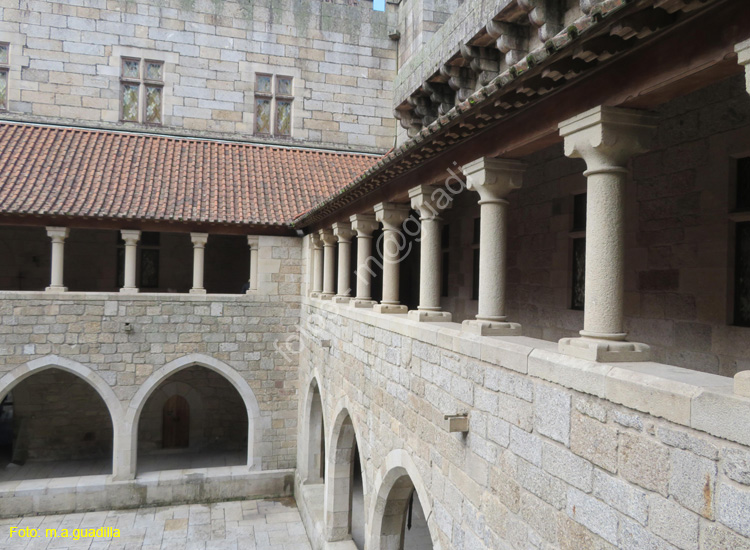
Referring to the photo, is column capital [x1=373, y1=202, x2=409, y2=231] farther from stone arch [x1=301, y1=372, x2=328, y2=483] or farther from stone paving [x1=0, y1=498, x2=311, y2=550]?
stone paving [x1=0, y1=498, x2=311, y2=550]

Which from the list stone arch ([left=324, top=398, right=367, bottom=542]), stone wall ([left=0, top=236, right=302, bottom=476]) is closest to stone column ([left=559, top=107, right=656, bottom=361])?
stone arch ([left=324, top=398, right=367, bottom=542])

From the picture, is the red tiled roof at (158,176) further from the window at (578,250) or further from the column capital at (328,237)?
the window at (578,250)

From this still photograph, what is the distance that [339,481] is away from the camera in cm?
898

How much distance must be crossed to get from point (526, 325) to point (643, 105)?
3.80 meters

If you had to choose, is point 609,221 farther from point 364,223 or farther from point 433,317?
point 364,223

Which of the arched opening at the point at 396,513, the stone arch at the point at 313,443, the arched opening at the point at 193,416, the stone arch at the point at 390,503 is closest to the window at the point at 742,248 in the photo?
the stone arch at the point at 390,503

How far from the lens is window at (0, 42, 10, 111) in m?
13.4

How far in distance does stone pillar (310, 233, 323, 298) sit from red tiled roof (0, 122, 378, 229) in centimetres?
102

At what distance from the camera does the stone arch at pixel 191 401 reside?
45.9 ft

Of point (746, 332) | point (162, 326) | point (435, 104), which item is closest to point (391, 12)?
point (435, 104)

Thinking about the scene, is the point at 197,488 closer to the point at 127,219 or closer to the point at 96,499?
the point at 96,499

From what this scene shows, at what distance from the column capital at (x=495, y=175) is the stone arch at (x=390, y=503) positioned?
276 cm

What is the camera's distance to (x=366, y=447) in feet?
22.7

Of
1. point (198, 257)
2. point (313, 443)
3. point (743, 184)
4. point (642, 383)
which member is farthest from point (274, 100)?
point (642, 383)
